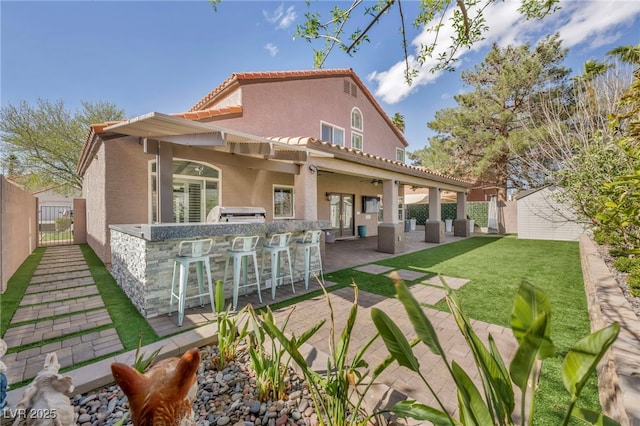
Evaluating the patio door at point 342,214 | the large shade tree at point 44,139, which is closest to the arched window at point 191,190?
the patio door at point 342,214

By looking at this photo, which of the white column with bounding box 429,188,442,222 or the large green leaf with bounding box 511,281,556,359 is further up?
the white column with bounding box 429,188,442,222

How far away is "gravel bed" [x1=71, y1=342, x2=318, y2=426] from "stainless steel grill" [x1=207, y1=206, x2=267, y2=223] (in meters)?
4.30

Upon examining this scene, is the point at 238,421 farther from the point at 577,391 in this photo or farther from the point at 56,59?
the point at 56,59

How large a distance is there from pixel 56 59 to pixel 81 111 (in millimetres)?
11182

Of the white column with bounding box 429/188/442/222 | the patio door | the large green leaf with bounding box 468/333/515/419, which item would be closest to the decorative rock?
the large green leaf with bounding box 468/333/515/419

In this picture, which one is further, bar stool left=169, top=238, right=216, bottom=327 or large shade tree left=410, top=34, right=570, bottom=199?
large shade tree left=410, top=34, right=570, bottom=199

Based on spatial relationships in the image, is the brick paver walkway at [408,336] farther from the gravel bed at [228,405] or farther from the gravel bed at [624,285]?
the gravel bed at [624,285]

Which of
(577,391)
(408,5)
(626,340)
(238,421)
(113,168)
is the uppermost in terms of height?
(408,5)

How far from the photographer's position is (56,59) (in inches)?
507

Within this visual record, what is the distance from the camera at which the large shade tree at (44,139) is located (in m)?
18.8

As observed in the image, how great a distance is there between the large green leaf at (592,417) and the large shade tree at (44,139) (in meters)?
28.9

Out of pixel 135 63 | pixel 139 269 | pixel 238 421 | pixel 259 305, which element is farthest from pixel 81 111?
pixel 238 421

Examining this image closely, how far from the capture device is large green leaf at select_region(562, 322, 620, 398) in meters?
1.04

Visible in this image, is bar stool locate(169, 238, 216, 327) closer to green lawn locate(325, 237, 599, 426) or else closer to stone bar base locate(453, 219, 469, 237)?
green lawn locate(325, 237, 599, 426)
